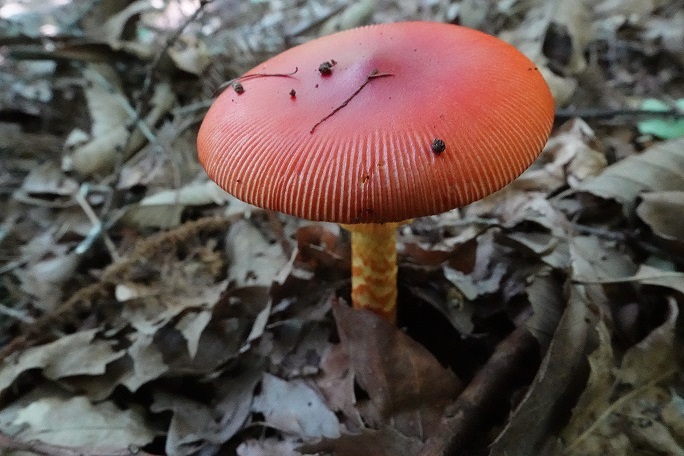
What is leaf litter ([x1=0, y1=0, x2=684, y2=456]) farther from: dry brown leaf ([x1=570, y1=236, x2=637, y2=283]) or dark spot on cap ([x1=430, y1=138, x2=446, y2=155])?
dark spot on cap ([x1=430, y1=138, x2=446, y2=155])

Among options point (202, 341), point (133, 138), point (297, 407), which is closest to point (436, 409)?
point (297, 407)

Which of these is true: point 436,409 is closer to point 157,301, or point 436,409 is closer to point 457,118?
point 457,118

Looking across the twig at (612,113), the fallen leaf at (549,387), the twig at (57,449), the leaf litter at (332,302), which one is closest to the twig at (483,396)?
the leaf litter at (332,302)

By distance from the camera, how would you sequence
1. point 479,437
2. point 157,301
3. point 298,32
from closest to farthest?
point 479,437, point 157,301, point 298,32

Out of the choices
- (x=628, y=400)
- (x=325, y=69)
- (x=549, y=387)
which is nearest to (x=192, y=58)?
(x=325, y=69)

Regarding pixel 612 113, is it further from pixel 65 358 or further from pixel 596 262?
pixel 65 358

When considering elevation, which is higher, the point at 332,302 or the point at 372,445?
the point at 332,302
